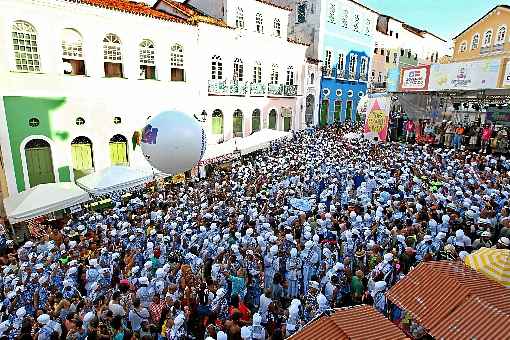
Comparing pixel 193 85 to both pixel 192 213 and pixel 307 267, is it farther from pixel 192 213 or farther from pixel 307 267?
pixel 307 267

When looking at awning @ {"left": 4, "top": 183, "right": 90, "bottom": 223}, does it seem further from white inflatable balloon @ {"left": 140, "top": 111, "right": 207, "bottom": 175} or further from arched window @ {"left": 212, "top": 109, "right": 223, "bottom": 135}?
arched window @ {"left": 212, "top": 109, "right": 223, "bottom": 135}

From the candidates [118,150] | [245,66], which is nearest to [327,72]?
[245,66]

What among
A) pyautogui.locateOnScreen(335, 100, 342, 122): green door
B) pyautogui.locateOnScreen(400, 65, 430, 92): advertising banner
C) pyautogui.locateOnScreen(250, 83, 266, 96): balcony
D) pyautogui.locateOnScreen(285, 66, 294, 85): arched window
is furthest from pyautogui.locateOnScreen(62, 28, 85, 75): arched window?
pyautogui.locateOnScreen(335, 100, 342, 122): green door

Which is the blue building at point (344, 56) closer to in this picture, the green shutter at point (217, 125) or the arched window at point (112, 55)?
the green shutter at point (217, 125)

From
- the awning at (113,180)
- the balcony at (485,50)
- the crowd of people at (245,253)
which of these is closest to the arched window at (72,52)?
the awning at (113,180)

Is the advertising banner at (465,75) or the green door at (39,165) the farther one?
the green door at (39,165)

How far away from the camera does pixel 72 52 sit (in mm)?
15859

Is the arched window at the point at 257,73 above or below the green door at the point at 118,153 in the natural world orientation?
above

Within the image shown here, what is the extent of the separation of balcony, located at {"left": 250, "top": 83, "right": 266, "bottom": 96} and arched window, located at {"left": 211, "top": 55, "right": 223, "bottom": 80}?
2.75m

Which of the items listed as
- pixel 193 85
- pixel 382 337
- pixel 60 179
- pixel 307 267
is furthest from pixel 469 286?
pixel 193 85

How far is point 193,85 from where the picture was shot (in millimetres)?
20469

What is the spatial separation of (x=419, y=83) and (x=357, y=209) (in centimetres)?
1097

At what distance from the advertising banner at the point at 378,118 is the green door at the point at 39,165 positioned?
17.2 m

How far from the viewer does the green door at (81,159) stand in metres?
16.5
